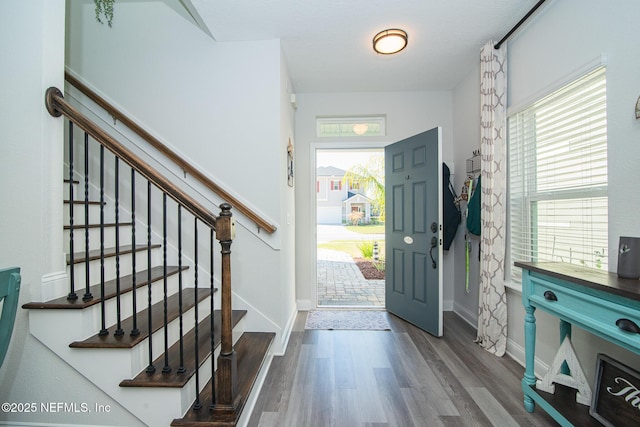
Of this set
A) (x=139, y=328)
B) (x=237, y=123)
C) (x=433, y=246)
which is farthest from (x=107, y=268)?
(x=433, y=246)

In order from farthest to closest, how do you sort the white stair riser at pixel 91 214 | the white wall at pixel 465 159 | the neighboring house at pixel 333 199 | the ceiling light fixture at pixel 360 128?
the neighboring house at pixel 333 199 → the ceiling light fixture at pixel 360 128 → the white wall at pixel 465 159 → the white stair riser at pixel 91 214

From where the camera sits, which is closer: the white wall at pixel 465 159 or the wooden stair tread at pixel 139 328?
the wooden stair tread at pixel 139 328

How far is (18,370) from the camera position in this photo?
147 centimetres

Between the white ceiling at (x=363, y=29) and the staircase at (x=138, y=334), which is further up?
the white ceiling at (x=363, y=29)

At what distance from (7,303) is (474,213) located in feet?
10.8

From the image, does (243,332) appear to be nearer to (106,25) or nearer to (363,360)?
(363,360)

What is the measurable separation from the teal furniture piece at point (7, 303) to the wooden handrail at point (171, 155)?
4.55 ft

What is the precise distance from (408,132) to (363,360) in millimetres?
2676

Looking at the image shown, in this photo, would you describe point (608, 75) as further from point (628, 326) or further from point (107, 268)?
point (107, 268)

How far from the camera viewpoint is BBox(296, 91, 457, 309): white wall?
3600mm

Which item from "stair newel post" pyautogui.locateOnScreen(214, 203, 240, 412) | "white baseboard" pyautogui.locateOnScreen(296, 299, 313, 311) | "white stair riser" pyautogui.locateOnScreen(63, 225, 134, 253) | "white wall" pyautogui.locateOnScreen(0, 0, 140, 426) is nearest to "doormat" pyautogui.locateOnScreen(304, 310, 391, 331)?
"white baseboard" pyautogui.locateOnScreen(296, 299, 313, 311)

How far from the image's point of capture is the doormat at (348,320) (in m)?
3.06

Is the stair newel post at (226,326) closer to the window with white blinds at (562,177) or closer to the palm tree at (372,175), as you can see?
the window with white blinds at (562,177)

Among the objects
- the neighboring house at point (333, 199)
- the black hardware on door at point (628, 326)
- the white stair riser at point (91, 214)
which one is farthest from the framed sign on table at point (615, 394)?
the neighboring house at point (333, 199)
